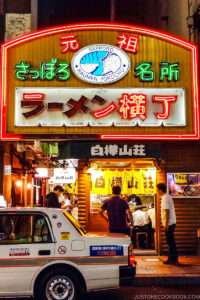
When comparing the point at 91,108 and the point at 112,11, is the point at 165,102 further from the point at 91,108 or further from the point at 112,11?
the point at 112,11

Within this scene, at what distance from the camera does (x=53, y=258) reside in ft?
22.9

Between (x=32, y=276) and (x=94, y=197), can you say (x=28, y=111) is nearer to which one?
(x=94, y=197)

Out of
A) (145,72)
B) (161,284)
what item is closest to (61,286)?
(161,284)

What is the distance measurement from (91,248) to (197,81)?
7677 millimetres

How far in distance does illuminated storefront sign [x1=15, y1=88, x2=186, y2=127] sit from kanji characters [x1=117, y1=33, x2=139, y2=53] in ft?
4.61

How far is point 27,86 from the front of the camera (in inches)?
506

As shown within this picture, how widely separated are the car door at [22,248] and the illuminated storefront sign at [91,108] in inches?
232

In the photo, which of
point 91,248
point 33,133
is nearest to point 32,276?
point 91,248

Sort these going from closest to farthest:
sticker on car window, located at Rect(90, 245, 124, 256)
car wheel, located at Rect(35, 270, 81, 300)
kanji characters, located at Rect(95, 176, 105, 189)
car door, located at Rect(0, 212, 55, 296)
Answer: car door, located at Rect(0, 212, 55, 296)
car wheel, located at Rect(35, 270, 81, 300)
sticker on car window, located at Rect(90, 245, 124, 256)
kanji characters, located at Rect(95, 176, 105, 189)

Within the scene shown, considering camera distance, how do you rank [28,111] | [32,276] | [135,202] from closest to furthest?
[32,276] → [28,111] → [135,202]

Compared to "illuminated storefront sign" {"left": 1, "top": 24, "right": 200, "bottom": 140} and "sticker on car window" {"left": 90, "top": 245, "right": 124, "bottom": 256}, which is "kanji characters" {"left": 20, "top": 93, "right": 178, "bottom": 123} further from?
"sticker on car window" {"left": 90, "top": 245, "right": 124, "bottom": 256}

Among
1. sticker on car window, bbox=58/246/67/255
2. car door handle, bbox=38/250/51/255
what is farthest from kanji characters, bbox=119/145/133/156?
car door handle, bbox=38/250/51/255

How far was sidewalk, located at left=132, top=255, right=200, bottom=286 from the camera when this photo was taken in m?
9.31

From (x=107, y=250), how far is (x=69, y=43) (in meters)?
7.88
